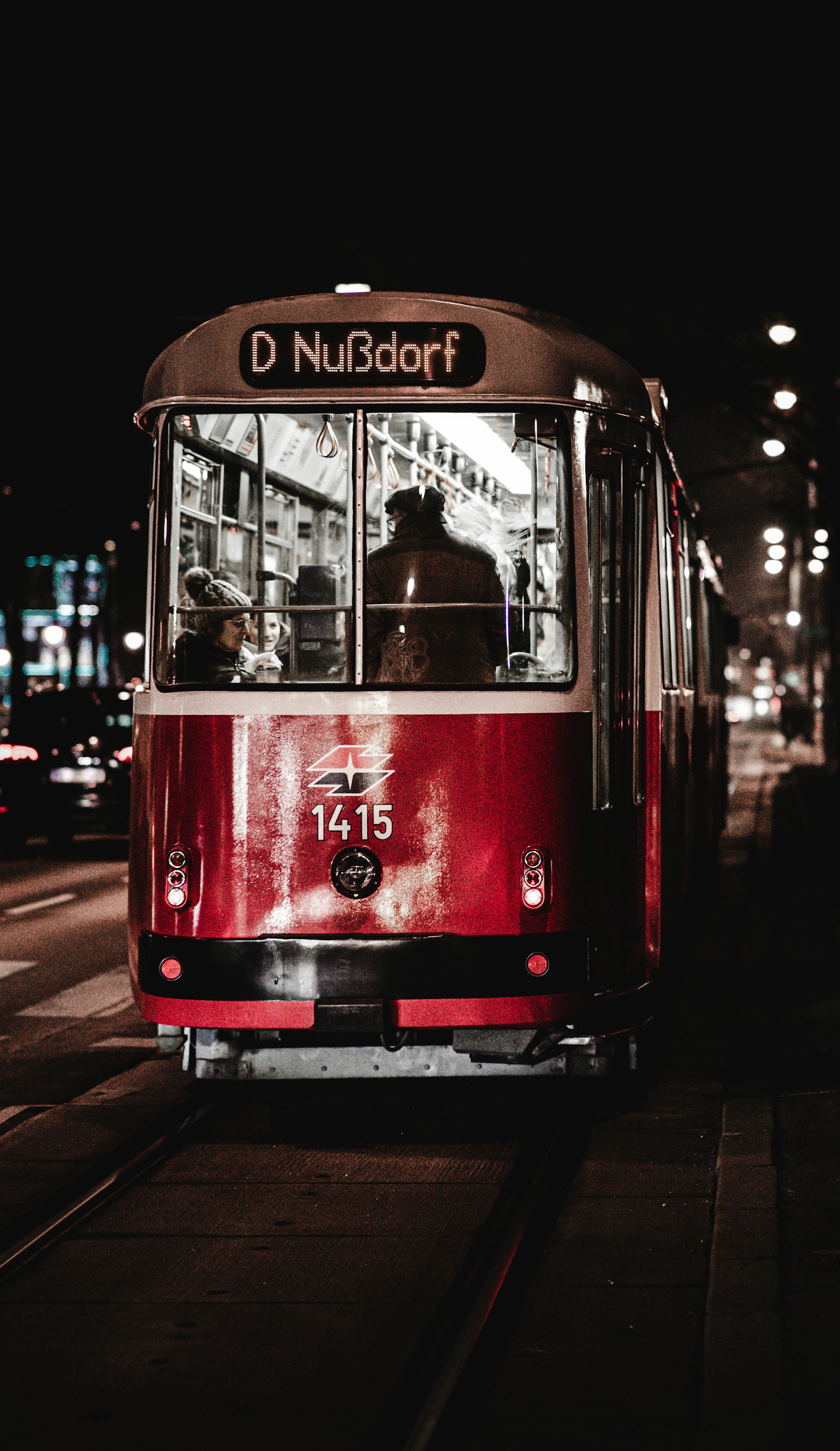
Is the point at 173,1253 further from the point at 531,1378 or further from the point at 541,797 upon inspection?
the point at 541,797

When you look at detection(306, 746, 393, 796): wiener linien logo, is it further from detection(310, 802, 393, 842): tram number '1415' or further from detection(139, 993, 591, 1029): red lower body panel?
detection(139, 993, 591, 1029): red lower body panel

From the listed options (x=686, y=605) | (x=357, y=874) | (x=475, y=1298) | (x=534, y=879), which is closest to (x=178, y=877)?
(x=357, y=874)

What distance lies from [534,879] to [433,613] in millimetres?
1072

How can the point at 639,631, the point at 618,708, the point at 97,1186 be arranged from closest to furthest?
the point at 97,1186 → the point at 618,708 → the point at 639,631

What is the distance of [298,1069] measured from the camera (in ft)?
22.5

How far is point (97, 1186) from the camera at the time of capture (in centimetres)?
625

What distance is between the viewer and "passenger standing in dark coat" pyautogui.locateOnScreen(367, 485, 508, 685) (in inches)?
259

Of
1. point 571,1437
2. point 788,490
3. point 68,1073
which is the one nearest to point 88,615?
point 788,490

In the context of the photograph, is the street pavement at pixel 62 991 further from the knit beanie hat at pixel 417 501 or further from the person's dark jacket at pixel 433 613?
the knit beanie hat at pixel 417 501

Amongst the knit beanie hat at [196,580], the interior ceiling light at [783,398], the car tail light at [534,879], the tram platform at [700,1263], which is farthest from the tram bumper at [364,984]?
the interior ceiling light at [783,398]

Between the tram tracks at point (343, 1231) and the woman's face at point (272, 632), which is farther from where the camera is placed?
the woman's face at point (272, 632)

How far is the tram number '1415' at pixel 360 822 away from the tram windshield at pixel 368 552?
48 cm

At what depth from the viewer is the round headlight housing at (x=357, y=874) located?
21.5 feet

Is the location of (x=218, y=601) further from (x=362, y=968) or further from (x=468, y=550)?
(x=362, y=968)
